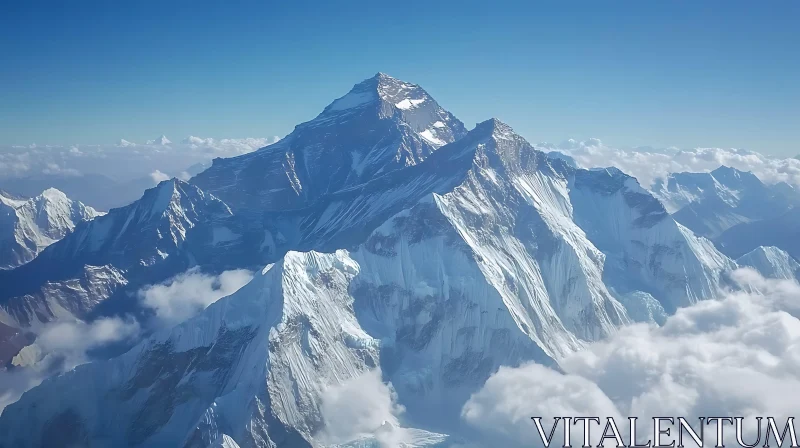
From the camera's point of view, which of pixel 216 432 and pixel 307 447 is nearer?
pixel 216 432

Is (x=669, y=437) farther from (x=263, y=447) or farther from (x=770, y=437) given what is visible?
(x=263, y=447)

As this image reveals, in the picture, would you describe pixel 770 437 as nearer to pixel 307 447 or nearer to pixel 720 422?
pixel 720 422

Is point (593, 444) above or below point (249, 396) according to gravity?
below

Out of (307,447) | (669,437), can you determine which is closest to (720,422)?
(669,437)

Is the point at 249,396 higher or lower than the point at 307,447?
higher

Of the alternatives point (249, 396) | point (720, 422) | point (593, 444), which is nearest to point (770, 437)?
point (720, 422)

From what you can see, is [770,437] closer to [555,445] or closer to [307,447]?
[555,445]

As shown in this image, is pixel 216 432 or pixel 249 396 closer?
pixel 216 432

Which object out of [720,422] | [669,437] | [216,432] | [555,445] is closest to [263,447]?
[216,432]
